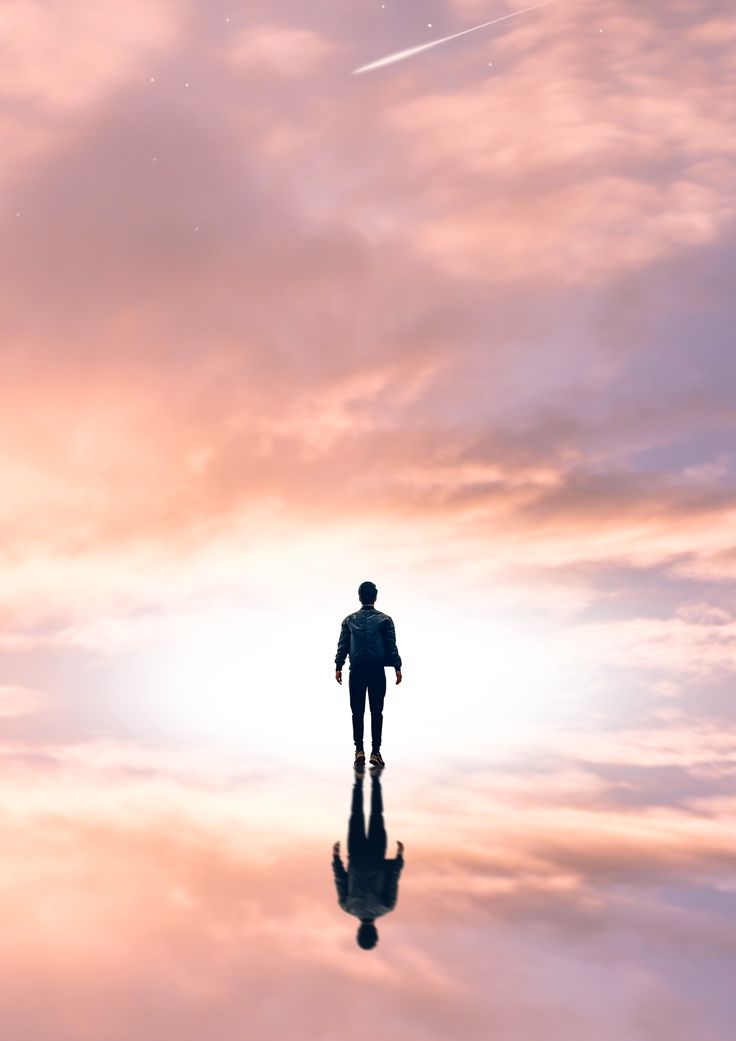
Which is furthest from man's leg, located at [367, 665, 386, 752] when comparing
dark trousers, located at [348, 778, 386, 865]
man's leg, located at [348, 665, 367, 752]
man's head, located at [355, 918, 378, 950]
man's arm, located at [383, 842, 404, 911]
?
man's head, located at [355, 918, 378, 950]

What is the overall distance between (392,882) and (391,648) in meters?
7.74

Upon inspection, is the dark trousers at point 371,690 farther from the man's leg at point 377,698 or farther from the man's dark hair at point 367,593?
the man's dark hair at point 367,593

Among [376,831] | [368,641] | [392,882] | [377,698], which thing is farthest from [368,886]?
[368,641]

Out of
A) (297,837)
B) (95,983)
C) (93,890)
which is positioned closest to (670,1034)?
(95,983)

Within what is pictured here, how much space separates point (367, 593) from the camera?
1784 centimetres

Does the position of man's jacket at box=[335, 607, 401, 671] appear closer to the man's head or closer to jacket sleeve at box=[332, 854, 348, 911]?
jacket sleeve at box=[332, 854, 348, 911]

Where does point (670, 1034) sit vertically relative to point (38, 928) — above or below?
below

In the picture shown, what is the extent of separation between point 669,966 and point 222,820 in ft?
20.7

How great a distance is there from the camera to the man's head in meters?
7.76

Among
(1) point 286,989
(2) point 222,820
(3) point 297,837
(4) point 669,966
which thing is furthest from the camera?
(2) point 222,820

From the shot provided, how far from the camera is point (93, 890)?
31.6 ft

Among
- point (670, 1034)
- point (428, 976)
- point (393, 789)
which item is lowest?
point (670, 1034)

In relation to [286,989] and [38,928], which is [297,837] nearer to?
[38,928]

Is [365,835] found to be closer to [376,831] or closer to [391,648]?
[376,831]
